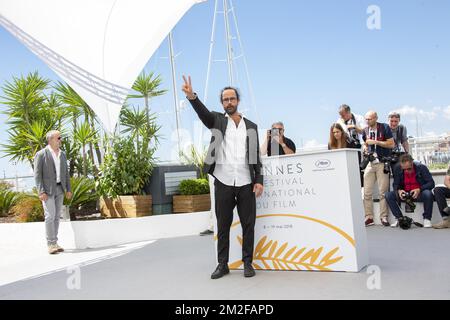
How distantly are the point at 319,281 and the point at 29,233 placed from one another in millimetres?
4598

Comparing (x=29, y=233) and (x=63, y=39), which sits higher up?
(x=63, y=39)

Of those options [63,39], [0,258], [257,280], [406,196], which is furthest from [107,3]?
[257,280]

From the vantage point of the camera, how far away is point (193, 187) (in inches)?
277

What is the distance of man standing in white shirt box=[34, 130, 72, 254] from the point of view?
5594 mm

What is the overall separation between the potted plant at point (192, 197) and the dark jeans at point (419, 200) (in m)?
2.66

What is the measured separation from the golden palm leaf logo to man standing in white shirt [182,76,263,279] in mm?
195

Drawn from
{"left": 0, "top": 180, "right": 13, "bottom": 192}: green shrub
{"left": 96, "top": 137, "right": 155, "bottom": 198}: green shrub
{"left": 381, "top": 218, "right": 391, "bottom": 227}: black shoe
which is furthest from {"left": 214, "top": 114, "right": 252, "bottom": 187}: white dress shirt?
{"left": 0, "top": 180, "right": 13, "bottom": 192}: green shrub

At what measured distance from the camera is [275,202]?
3.72 m

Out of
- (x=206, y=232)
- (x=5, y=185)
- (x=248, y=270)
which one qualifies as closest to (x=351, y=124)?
(x=206, y=232)

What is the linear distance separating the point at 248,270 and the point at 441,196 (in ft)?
10.3

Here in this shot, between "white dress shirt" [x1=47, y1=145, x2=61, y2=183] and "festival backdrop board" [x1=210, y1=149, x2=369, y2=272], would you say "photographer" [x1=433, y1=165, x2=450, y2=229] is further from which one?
"white dress shirt" [x1=47, y1=145, x2=61, y2=183]

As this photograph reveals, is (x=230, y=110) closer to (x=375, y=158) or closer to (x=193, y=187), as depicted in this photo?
(x=375, y=158)

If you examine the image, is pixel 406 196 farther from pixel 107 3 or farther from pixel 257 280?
pixel 107 3
